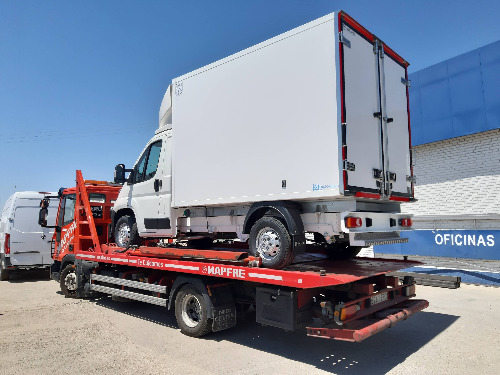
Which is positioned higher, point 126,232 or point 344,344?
point 126,232

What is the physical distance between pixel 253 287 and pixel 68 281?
584 cm

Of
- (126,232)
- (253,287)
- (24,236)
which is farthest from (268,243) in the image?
(24,236)

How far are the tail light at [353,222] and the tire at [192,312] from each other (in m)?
2.35

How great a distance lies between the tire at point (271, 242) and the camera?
510 centimetres

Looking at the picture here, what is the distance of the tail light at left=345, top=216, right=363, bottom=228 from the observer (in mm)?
4934

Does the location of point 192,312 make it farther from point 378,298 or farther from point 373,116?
point 373,116

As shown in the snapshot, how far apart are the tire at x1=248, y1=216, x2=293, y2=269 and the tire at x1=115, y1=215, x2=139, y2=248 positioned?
3256mm

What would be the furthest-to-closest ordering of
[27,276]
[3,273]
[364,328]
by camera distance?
[27,276], [3,273], [364,328]

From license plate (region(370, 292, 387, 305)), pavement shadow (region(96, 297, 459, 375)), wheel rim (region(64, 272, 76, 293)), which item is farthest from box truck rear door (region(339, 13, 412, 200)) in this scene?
wheel rim (region(64, 272, 76, 293))

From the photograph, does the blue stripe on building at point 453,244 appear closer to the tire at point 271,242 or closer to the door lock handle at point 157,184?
the tire at point 271,242

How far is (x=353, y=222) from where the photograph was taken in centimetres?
497

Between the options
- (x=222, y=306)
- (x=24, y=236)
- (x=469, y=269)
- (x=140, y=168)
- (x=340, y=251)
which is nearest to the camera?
(x=222, y=306)

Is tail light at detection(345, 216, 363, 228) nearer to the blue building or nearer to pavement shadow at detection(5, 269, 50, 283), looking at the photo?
the blue building

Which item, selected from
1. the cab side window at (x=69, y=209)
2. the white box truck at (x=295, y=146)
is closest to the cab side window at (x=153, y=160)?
the white box truck at (x=295, y=146)
